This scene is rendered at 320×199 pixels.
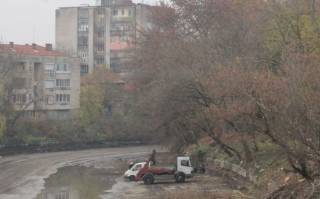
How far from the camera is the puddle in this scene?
43.0 meters

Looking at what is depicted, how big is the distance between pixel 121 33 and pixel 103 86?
25036 millimetres

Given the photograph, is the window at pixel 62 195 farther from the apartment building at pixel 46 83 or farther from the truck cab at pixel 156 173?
the apartment building at pixel 46 83

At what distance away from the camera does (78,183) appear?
166 feet

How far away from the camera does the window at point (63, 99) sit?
4018 inches

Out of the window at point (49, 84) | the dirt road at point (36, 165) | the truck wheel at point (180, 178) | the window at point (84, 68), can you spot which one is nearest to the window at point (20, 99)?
the window at point (49, 84)

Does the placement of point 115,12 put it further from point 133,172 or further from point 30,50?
point 133,172

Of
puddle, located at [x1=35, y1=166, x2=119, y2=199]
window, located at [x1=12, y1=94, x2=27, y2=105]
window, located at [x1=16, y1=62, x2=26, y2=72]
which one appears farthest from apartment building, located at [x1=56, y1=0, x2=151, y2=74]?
puddle, located at [x1=35, y1=166, x2=119, y2=199]

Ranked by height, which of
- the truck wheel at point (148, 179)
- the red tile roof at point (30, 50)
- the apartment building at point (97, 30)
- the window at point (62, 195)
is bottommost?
the window at point (62, 195)

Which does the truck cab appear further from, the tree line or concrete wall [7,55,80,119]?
concrete wall [7,55,80,119]

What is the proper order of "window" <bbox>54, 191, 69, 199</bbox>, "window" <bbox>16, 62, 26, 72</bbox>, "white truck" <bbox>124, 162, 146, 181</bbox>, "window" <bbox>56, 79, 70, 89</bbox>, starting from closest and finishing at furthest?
"window" <bbox>54, 191, 69, 199</bbox>, "white truck" <bbox>124, 162, 146, 181</bbox>, "window" <bbox>16, 62, 26, 72</bbox>, "window" <bbox>56, 79, 70, 89</bbox>

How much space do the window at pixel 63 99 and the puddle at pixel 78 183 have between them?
126 ft

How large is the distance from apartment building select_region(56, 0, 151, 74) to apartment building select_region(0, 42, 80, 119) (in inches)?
729

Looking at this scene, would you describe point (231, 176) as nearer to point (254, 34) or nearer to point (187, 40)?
point (254, 34)

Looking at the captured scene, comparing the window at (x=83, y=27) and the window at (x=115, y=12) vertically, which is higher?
the window at (x=115, y=12)
